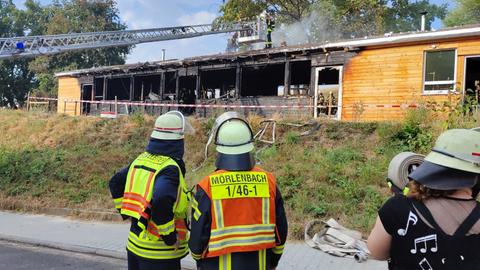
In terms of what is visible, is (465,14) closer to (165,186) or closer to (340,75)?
(340,75)

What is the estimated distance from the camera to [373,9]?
33.1 metres

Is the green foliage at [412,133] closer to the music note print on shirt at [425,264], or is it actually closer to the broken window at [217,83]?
the music note print on shirt at [425,264]

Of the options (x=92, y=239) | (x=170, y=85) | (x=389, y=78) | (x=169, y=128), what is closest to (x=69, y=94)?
(x=170, y=85)

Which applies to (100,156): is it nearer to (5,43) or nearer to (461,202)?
(5,43)

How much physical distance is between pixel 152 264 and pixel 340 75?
13929 millimetres

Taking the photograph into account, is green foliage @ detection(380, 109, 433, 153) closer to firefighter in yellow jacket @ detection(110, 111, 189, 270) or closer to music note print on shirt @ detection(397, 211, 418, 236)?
firefighter in yellow jacket @ detection(110, 111, 189, 270)

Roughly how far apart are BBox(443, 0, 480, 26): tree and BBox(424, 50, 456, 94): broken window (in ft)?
76.6

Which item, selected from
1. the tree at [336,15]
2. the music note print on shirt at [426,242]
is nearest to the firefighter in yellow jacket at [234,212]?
the music note print on shirt at [426,242]

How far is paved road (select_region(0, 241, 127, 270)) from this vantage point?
6.91 metres

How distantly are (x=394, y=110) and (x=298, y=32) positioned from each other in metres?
23.2

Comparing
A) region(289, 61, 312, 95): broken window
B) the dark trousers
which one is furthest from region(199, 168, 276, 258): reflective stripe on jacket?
region(289, 61, 312, 95): broken window

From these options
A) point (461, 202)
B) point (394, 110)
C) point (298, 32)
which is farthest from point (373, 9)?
point (461, 202)

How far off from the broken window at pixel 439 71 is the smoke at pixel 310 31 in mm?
20741

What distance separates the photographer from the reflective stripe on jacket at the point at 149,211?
3326mm
